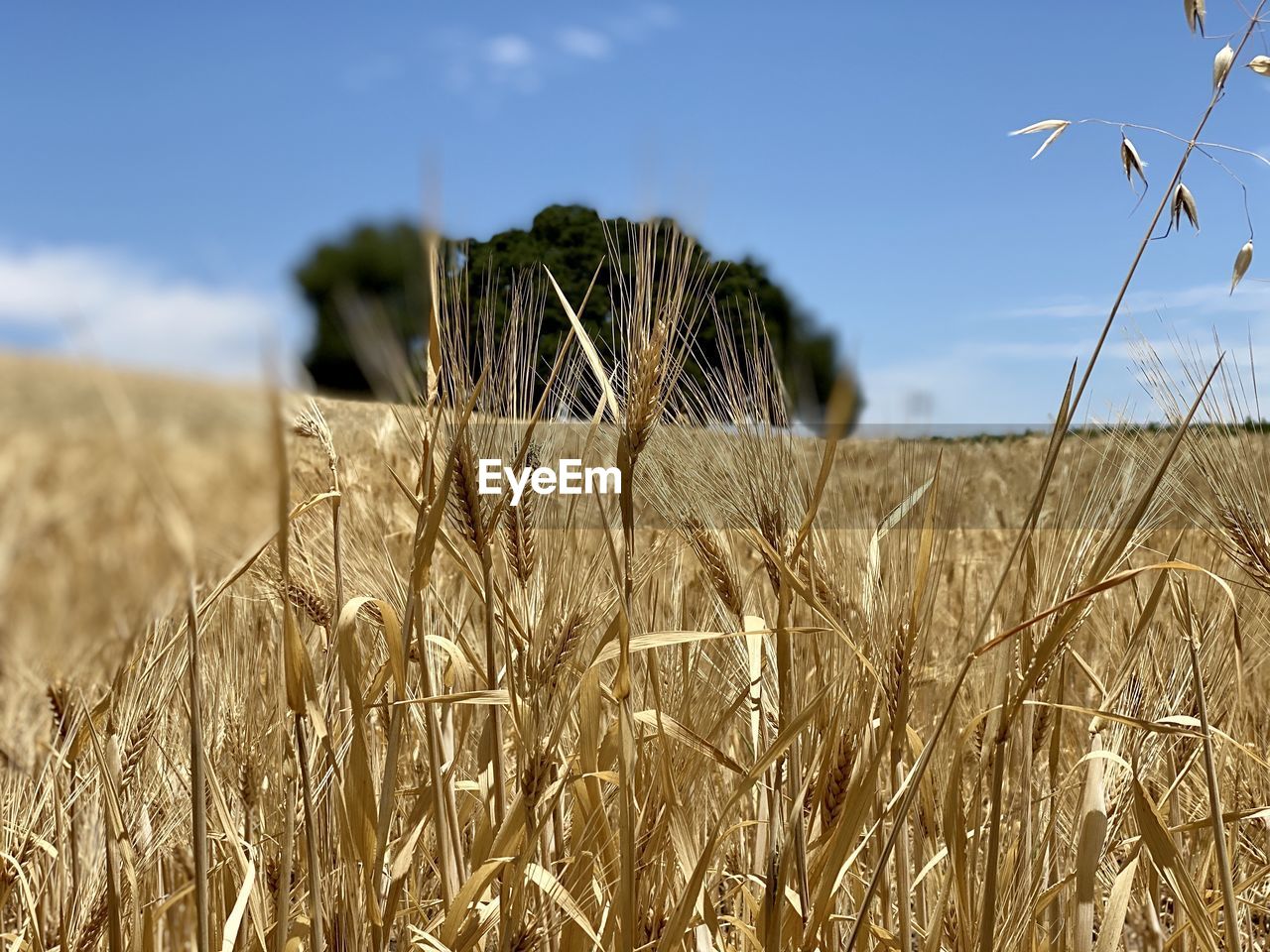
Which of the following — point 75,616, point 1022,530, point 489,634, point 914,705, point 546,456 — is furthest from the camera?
point 914,705

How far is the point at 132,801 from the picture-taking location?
33.2 inches

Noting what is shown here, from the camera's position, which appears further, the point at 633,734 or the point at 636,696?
the point at 636,696

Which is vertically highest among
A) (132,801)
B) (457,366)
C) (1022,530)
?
(457,366)

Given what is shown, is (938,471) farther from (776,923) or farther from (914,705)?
(914,705)

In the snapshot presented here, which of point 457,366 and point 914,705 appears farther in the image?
point 914,705

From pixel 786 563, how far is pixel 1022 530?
158 mm

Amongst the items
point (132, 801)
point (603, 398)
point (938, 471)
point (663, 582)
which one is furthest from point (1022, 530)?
point (132, 801)

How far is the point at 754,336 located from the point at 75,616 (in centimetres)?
59

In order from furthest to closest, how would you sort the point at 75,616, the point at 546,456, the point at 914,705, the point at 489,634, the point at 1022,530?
the point at 914,705
the point at 546,456
the point at 489,634
the point at 1022,530
the point at 75,616

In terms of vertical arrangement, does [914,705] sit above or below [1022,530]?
below

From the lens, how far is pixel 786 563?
0.67m

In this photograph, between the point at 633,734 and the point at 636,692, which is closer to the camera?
the point at 633,734

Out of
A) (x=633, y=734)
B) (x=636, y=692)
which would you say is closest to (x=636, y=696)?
(x=636, y=692)

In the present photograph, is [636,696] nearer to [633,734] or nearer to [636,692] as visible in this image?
[636,692]
